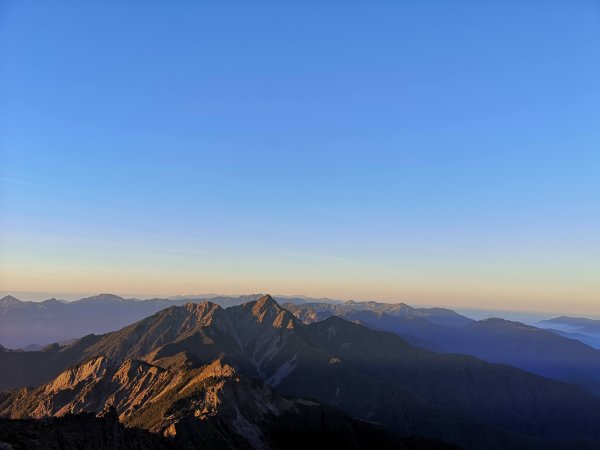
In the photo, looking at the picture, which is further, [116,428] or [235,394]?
[235,394]

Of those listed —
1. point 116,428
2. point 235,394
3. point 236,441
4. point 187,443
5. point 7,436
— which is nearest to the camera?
point 7,436

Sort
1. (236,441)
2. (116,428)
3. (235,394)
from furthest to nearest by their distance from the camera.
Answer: (235,394) → (236,441) → (116,428)

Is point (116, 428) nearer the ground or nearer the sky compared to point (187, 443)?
nearer the sky

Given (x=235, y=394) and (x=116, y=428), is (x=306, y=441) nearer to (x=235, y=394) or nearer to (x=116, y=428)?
(x=235, y=394)

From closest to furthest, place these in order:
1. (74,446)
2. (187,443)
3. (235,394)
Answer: (74,446), (187,443), (235,394)

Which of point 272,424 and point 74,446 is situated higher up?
point 74,446

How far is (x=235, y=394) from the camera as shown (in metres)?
196

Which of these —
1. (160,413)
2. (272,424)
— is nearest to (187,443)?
(160,413)

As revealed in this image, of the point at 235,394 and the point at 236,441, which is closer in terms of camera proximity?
the point at 236,441

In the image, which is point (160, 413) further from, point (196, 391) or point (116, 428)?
point (116, 428)

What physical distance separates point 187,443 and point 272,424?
57516 millimetres

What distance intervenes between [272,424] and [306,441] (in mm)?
15187

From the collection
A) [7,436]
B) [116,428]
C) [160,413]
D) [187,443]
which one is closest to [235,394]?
[160,413]

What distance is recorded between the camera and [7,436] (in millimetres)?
94125
